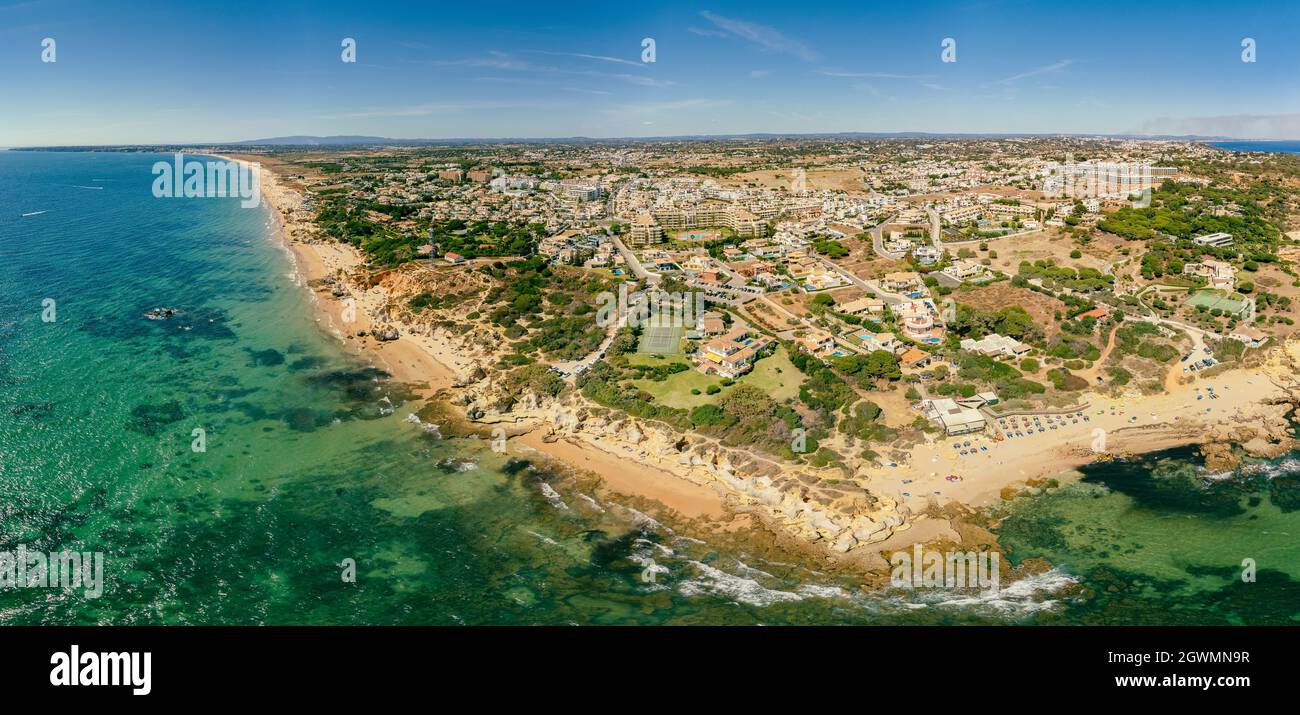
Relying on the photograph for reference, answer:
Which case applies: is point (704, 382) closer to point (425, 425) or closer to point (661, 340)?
point (661, 340)

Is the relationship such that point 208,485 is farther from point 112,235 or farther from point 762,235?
point 112,235

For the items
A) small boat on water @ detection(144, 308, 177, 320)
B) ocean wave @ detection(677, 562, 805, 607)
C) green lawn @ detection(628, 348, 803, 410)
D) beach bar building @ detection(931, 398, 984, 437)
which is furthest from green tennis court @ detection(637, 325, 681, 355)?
small boat on water @ detection(144, 308, 177, 320)

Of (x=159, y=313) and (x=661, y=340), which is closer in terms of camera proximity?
(x=661, y=340)

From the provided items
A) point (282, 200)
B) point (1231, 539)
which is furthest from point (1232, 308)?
point (282, 200)

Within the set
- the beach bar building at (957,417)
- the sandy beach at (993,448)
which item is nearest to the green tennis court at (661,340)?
the sandy beach at (993,448)

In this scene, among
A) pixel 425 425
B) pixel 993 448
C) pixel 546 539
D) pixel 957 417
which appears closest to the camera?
pixel 546 539

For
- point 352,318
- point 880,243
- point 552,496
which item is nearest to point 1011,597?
point 552,496
